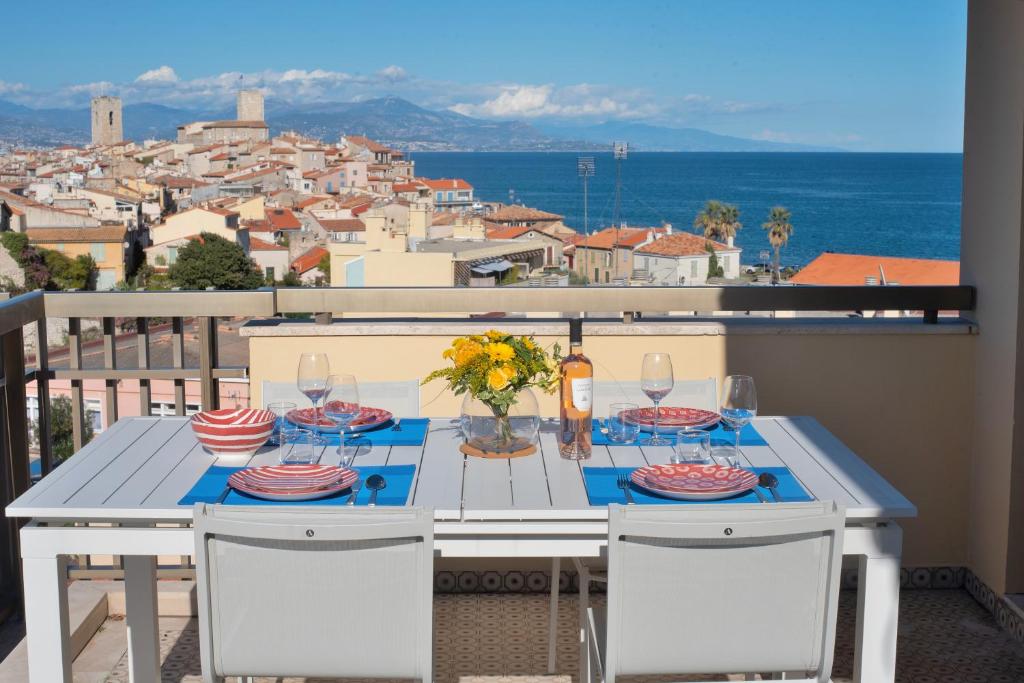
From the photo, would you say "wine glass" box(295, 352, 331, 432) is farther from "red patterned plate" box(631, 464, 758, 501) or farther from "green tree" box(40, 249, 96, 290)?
"green tree" box(40, 249, 96, 290)

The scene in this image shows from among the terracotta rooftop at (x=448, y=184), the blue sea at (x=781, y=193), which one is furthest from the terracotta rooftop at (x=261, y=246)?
the terracotta rooftop at (x=448, y=184)

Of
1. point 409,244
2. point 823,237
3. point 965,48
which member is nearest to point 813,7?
point 823,237

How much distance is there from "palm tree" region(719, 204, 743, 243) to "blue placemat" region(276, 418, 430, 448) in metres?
46.6

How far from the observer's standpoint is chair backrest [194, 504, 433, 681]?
4.79 ft

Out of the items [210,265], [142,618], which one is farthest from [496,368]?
[210,265]

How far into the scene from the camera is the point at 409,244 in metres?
26.1

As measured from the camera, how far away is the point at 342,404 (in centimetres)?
212

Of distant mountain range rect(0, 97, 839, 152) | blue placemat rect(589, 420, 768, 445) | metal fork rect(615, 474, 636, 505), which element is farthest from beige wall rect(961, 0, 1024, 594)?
distant mountain range rect(0, 97, 839, 152)

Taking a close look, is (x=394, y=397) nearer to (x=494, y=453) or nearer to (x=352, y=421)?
(x=352, y=421)

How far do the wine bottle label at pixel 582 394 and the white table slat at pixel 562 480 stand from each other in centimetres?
11

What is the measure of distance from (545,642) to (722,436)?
2.74 ft

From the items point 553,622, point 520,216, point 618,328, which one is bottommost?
point 553,622

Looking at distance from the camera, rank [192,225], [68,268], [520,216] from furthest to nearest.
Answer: [192,225]
[68,268]
[520,216]

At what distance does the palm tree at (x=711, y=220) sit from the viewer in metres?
48.1
